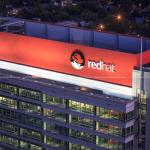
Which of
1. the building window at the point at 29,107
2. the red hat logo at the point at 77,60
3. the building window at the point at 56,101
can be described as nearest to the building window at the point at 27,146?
the building window at the point at 29,107

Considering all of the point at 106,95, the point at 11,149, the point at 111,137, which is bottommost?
the point at 11,149

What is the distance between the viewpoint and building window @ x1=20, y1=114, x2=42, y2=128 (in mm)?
85438

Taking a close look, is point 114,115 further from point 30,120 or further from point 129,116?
point 30,120

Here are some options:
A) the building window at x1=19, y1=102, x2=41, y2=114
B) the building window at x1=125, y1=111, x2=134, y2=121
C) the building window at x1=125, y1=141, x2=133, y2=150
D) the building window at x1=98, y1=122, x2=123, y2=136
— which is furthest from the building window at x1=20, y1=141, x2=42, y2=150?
the building window at x1=125, y1=111, x2=134, y2=121

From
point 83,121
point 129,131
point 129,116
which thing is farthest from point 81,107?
point 129,131

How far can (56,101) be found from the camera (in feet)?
269

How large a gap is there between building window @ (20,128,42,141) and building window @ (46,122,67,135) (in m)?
2.33

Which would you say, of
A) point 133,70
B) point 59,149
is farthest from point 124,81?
point 59,149

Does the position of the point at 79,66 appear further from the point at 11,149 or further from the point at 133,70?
the point at 11,149

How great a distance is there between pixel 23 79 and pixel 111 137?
17.2 metres

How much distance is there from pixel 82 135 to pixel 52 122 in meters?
5.54

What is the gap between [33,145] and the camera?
286 feet

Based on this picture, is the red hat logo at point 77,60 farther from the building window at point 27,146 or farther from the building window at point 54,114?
the building window at point 27,146

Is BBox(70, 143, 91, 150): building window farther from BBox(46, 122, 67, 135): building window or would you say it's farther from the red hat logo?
the red hat logo
